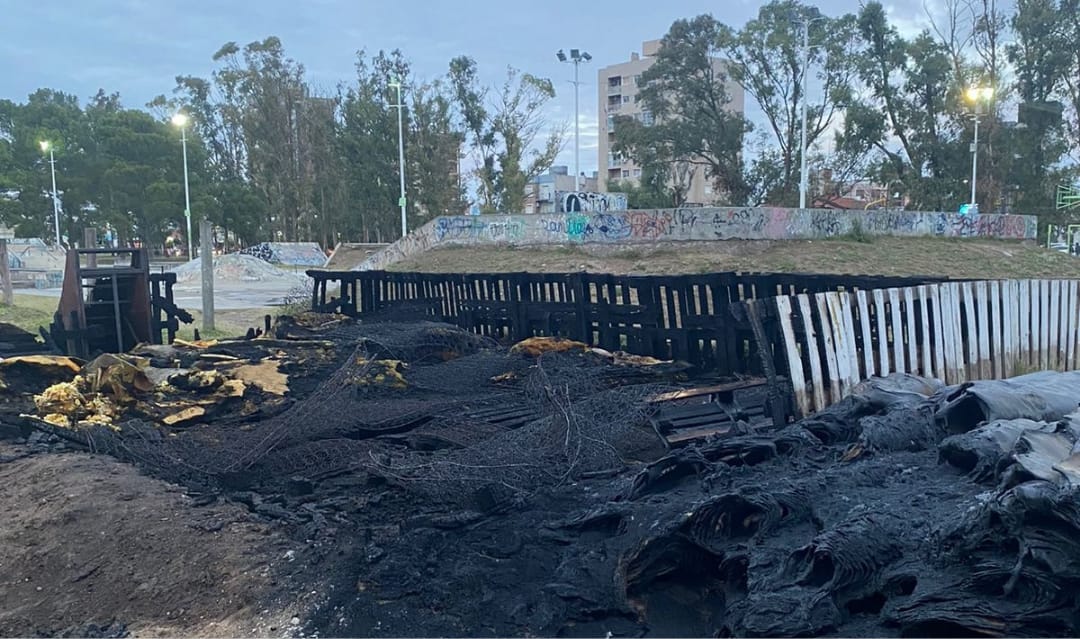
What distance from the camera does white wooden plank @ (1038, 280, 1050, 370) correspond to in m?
8.07

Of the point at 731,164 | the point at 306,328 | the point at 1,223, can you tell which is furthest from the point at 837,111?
the point at 1,223

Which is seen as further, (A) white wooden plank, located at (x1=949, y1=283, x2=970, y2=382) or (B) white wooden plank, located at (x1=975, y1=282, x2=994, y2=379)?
(B) white wooden plank, located at (x1=975, y1=282, x2=994, y2=379)

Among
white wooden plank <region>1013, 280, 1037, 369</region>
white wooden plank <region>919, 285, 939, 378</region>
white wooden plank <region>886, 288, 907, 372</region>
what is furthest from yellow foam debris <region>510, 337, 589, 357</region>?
white wooden plank <region>1013, 280, 1037, 369</region>

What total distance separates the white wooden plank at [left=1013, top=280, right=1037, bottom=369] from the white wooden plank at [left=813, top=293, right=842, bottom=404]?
2545mm

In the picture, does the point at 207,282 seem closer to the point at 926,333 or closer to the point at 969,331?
the point at 926,333

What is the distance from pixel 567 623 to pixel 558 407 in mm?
2473

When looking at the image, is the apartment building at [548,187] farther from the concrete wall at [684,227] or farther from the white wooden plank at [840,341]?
the white wooden plank at [840,341]

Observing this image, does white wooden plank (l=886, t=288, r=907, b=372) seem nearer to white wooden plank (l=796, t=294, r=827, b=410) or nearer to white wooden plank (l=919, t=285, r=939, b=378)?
white wooden plank (l=919, t=285, r=939, b=378)

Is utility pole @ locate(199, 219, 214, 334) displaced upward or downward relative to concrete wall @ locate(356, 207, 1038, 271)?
downward

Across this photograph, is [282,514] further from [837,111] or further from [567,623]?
[837,111]

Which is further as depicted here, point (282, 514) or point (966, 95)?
point (966, 95)

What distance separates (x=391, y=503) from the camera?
15.5ft

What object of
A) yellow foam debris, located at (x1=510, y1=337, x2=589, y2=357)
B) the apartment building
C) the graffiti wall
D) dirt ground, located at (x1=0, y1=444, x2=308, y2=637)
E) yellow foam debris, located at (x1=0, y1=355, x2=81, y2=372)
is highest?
the apartment building

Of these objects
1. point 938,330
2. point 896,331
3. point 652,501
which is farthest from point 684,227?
point 652,501
